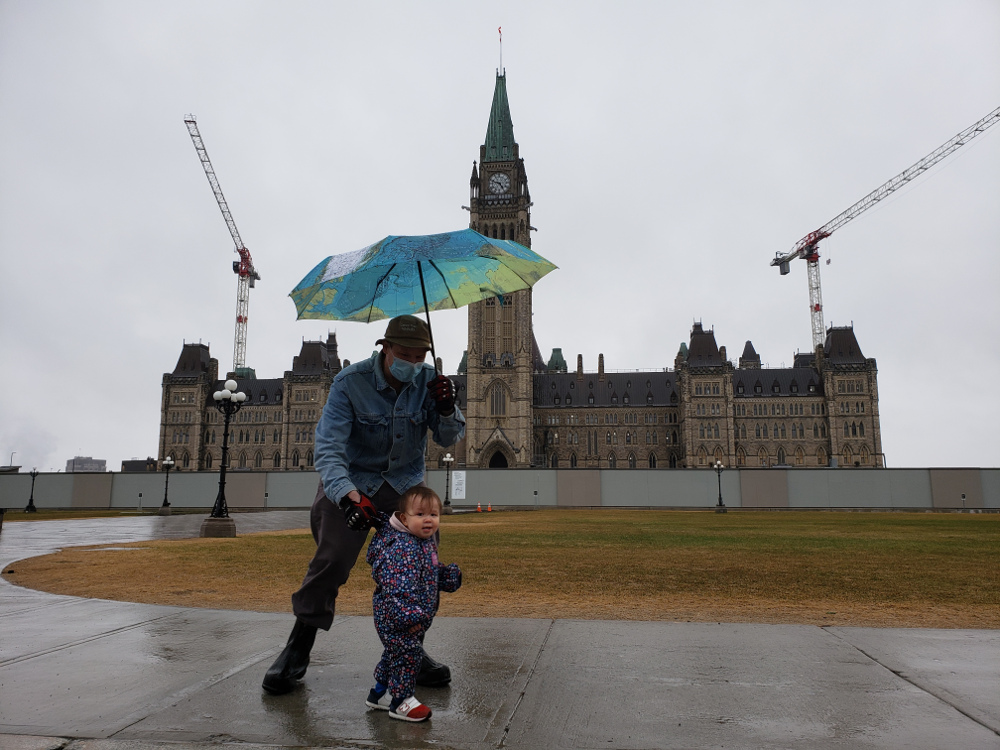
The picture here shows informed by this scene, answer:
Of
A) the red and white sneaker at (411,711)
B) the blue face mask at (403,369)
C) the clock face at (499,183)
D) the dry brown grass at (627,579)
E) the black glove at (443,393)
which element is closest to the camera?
the red and white sneaker at (411,711)

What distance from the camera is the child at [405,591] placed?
3396 millimetres

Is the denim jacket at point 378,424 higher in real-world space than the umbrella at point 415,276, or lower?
lower

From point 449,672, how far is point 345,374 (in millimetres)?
1831

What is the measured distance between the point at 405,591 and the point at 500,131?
99.6m

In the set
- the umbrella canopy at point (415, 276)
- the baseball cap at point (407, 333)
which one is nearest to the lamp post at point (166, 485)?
the umbrella canopy at point (415, 276)

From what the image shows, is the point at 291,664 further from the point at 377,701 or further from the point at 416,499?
the point at 416,499

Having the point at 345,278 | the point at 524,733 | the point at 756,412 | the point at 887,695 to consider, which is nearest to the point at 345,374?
the point at 345,278

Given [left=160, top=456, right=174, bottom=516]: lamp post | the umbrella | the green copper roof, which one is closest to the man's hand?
the umbrella

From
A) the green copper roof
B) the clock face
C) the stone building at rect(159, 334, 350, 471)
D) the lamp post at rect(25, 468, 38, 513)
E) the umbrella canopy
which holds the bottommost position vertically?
the lamp post at rect(25, 468, 38, 513)

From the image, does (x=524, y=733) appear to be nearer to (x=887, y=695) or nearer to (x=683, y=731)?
(x=683, y=731)

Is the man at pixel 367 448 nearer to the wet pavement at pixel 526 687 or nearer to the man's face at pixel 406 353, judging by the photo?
the man's face at pixel 406 353

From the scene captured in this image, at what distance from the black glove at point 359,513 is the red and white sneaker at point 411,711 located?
2.83ft

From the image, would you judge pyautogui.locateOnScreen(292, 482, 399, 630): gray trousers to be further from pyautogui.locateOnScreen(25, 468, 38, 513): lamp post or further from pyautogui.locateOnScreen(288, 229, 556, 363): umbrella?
pyautogui.locateOnScreen(25, 468, 38, 513): lamp post

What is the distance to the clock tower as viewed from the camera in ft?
286
